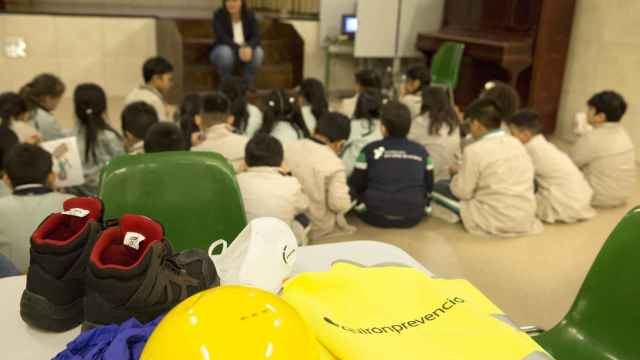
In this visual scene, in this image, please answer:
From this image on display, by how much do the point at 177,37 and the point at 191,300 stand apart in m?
5.16

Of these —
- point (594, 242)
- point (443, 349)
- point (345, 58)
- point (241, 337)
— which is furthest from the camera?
point (345, 58)

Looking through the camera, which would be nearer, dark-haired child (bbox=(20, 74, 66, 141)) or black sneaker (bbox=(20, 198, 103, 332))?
black sneaker (bbox=(20, 198, 103, 332))

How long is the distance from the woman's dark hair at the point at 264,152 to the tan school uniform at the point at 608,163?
195 centimetres

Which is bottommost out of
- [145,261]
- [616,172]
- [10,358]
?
[616,172]

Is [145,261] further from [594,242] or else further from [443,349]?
[594,242]

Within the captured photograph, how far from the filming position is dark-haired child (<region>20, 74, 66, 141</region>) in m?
3.15

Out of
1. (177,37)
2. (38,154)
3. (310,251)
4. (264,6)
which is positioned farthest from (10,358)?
(264,6)

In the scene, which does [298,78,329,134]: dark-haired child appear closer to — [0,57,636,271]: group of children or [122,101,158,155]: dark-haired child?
[0,57,636,271]: group of children

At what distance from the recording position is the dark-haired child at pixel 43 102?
10.3 ft

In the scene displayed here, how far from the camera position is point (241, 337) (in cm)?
67

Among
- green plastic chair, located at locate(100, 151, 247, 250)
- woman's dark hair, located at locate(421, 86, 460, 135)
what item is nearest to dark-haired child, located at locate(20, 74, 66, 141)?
green plastic chair, located at locate(100, 151, 247, 250)

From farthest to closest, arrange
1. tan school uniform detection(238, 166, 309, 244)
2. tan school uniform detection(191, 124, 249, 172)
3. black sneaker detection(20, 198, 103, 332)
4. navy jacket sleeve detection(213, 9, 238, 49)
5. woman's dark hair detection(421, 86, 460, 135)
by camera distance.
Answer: navy jacket sleeve detection(213, 9, 238, 49) → woman's dark hair detection(421, 86, 460, 135) → tan school uniform detection(191, 124, 249, 172) → tan school uniform detection(238, 166, 309, 244) → black sneaker detection(20, 198, 103, 332)

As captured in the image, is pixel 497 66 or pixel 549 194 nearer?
pixel 549 194

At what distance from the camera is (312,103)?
3.54 meters
